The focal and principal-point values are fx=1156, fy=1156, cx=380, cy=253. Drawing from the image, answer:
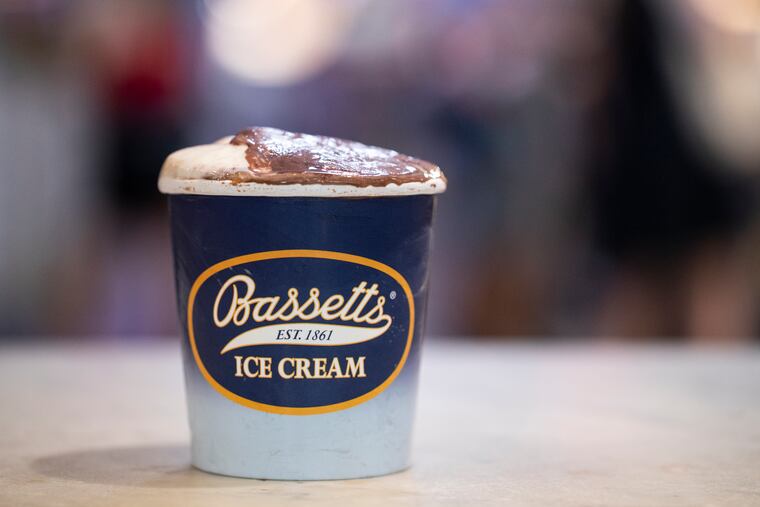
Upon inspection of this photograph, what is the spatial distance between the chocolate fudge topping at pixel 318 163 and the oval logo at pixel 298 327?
0.25 ft

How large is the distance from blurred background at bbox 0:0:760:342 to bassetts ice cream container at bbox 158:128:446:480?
2.56m

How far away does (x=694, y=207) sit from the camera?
3623 millimetres

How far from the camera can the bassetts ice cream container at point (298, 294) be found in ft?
3.72

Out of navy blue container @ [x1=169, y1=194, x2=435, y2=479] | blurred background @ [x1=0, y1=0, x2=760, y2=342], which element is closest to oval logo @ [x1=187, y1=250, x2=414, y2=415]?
navy blue container @ [x1=169, y1=194, x2=435, y2=479]

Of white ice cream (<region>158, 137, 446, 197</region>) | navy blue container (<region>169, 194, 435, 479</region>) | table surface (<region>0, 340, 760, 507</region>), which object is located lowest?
table surface (<region>0, 340, 760, 507</region>)

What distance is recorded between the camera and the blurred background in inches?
144

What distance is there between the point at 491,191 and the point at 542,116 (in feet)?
1.00

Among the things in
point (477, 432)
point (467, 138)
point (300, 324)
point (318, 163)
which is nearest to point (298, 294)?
point (300, 324)

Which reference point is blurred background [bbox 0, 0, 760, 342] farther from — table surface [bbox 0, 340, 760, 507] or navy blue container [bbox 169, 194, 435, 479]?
navy blue container [bbox 169, 194, 435, 479]

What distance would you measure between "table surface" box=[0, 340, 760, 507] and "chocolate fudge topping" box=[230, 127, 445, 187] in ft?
0.99

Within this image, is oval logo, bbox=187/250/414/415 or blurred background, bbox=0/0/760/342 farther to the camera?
blurred background, bbox=0/0/760/342

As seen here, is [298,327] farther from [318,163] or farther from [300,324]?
[318,163]

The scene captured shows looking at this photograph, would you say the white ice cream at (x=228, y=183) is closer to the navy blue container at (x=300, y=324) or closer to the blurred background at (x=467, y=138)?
the navy blue container at (x=300, y=324)

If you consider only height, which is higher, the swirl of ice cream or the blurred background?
the swirl of ice cream
